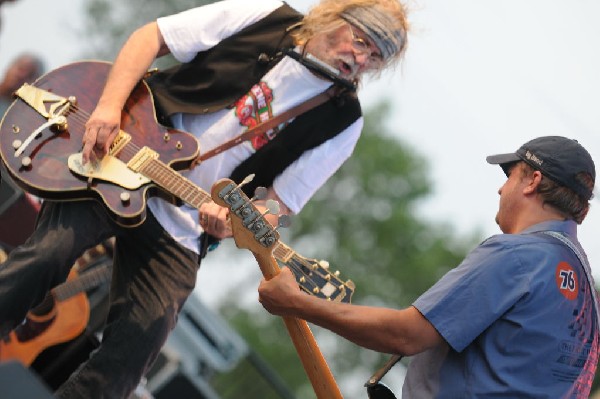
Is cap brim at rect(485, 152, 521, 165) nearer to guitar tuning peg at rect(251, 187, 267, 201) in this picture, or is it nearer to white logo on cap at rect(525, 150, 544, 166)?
white logo on cap at rect(525, 150, 544, 166)

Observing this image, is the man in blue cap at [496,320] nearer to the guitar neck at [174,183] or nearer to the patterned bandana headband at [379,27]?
the guitar neck at [174,183]

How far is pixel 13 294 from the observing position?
4.09m

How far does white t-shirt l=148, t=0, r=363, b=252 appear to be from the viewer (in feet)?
14.9

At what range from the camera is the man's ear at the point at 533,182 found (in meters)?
3.78

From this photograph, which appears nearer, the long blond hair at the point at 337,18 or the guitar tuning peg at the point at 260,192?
the guitar tuning peg at the point at 260,192

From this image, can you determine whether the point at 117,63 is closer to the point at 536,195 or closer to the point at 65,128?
the point at 65,128

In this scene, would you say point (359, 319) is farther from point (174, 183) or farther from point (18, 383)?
point (18, 383)

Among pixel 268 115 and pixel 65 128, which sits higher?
pixel 65 128

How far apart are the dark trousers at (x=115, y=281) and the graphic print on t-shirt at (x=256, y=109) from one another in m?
0.60

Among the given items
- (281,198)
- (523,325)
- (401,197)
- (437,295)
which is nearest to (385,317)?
(437,295)

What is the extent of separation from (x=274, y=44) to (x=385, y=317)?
1.61 meters

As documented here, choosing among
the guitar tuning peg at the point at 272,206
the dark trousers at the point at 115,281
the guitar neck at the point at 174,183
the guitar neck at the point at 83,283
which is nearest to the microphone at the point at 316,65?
the guitar neck at the point at 174,183

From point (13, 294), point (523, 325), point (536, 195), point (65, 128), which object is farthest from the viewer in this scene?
point (65, 128)

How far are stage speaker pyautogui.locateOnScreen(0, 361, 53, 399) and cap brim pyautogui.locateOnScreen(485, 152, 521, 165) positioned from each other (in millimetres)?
2077
